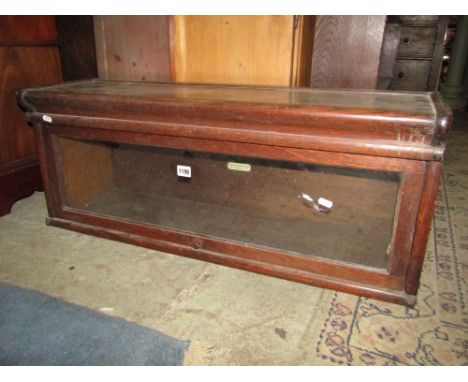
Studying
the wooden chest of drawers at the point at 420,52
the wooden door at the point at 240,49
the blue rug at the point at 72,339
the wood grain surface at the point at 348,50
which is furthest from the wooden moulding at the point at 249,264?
the wooden chest of drawers at the point at 420,52

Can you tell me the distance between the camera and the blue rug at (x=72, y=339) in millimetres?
862

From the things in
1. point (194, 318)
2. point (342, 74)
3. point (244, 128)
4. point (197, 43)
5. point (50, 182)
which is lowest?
point (194, 318)

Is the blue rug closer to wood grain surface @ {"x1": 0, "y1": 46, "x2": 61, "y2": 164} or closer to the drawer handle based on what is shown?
the drawer handle

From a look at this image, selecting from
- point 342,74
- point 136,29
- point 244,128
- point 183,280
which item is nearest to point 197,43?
point 136,29

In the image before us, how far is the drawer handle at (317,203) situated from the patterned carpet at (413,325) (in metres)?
0.37

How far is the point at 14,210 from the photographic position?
1.59 m

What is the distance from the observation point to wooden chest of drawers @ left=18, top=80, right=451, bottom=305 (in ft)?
2.95

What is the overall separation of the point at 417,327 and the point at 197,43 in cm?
128

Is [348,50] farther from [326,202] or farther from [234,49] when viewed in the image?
[326,202]

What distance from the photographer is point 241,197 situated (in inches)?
58.9

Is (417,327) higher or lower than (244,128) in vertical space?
lower

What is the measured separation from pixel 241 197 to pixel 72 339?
799 millimetres

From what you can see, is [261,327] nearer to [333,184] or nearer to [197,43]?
[333,184]

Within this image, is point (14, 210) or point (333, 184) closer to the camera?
point (333, 184)
